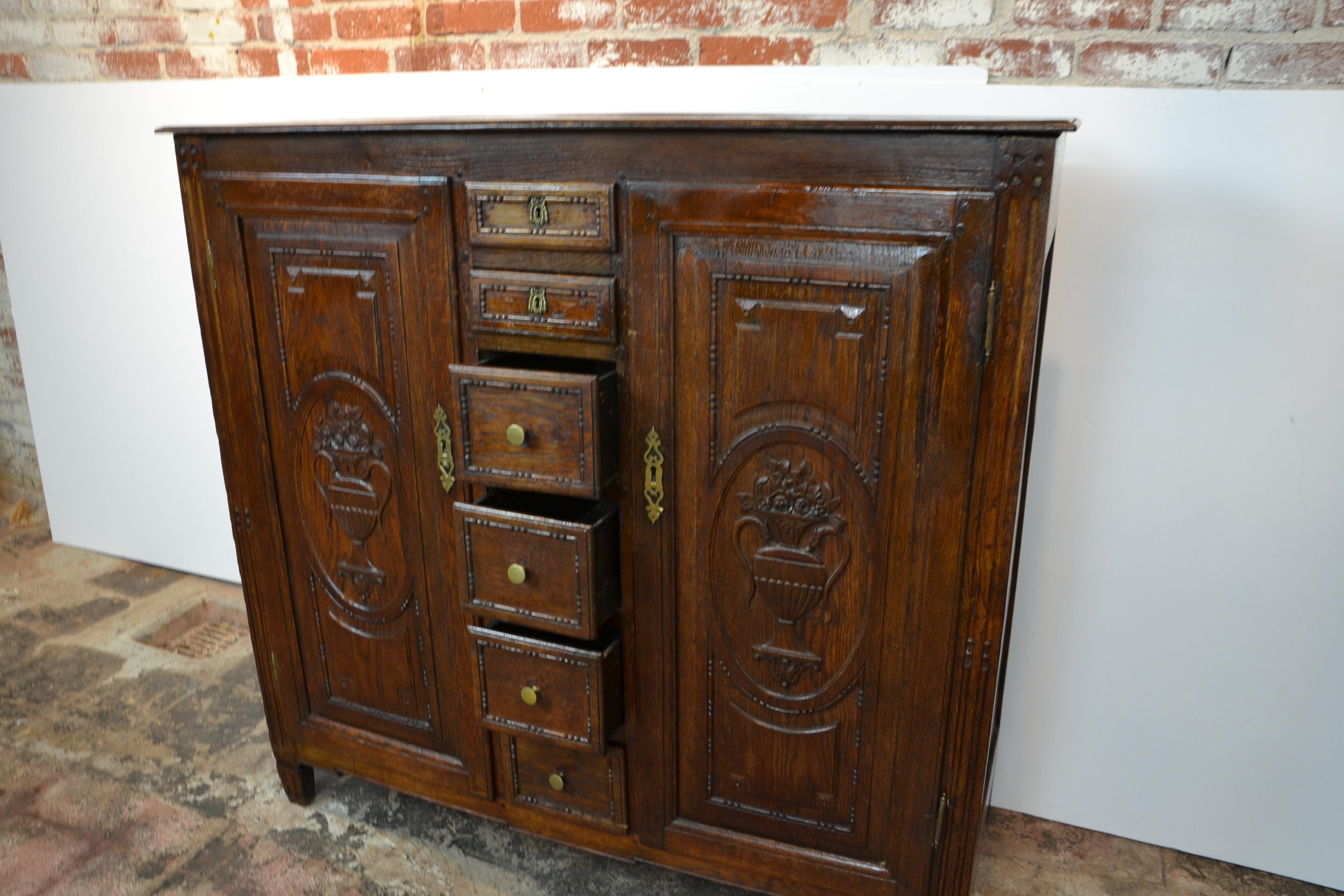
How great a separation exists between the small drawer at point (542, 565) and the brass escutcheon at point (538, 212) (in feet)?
1.48

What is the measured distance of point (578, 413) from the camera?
1428 mm

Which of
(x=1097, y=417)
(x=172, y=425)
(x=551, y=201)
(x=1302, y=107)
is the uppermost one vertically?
(x=1302, y=107)

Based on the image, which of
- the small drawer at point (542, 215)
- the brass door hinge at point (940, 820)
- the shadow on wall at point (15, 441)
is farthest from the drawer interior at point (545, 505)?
the shadow on wall at point (15, 441)

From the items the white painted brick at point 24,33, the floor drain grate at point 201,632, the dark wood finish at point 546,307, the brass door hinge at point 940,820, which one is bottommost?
the floor drain grate at point 201,632

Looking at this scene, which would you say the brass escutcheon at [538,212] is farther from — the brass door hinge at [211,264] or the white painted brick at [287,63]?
the white painted brick at [287,63]

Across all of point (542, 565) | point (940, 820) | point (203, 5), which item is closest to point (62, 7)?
point (203, 5)

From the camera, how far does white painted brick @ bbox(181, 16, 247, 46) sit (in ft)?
8.16

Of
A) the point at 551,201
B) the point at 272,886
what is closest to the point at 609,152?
the point at 551,201

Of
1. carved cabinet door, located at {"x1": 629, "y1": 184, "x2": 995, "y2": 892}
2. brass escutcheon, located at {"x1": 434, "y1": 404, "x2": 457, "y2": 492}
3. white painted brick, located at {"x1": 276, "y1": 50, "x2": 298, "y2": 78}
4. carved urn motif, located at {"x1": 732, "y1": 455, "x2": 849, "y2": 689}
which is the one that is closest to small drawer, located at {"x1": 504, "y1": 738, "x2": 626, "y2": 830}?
carved cabinet door, located at {"x1": 629, "y1": 184, "x2": 995, "y2": 892}

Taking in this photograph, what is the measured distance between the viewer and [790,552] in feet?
4.80

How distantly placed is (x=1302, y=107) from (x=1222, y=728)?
3.77ft

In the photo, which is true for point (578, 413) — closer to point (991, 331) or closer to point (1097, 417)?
point (991, 331)

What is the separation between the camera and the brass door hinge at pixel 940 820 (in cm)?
150

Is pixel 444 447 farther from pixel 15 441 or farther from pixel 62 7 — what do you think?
pixel 15 441
